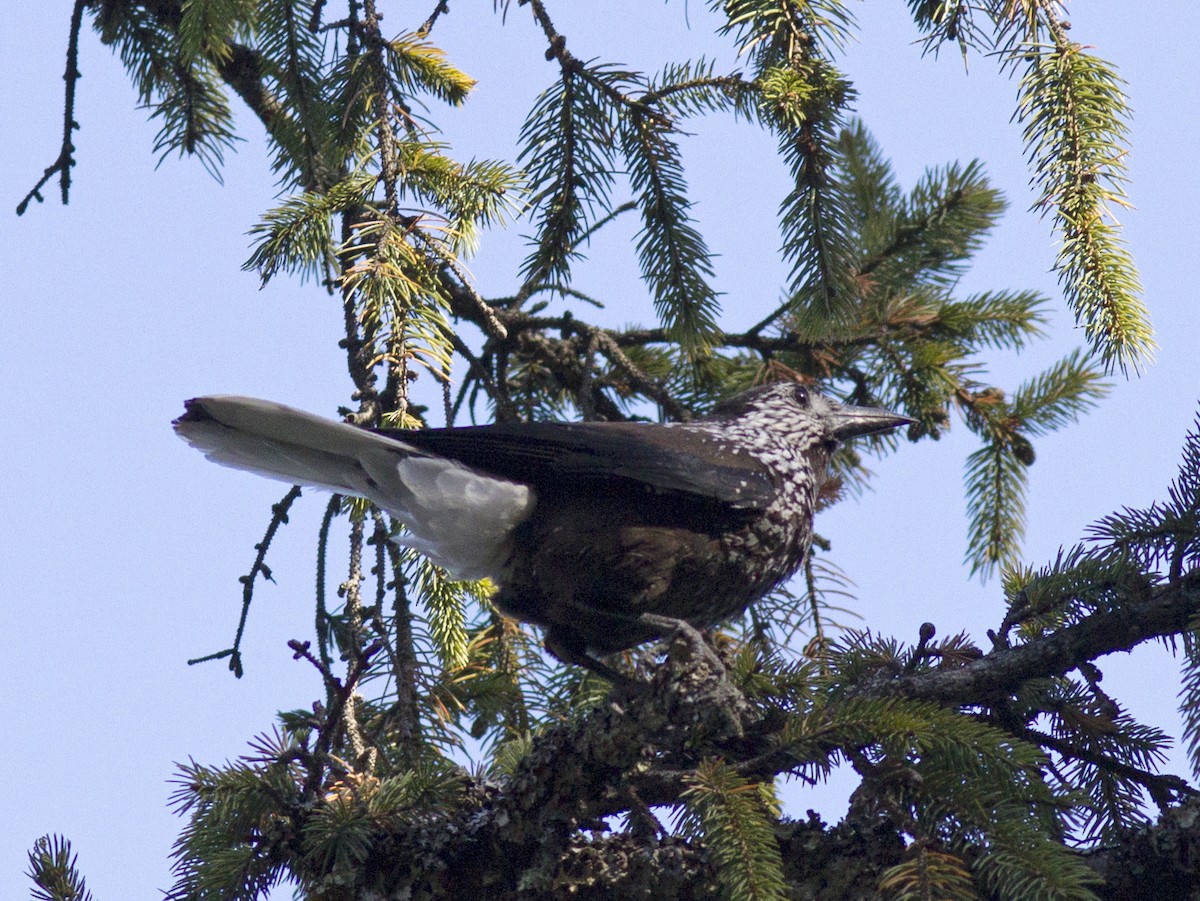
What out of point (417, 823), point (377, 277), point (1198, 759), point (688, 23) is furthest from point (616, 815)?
point (688, 23)

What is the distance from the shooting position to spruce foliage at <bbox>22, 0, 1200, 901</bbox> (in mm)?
2328

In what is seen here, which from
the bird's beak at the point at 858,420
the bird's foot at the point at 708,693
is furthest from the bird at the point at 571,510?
the bird's foot at the point at 708,693

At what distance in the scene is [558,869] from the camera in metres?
2.45

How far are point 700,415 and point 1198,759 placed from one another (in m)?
1.99

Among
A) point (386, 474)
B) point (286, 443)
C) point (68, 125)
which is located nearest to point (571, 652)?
point (386, 474)

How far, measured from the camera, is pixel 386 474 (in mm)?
3387

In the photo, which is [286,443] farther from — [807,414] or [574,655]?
[807,414]

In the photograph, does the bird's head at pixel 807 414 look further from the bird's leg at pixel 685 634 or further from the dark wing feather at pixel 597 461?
the bird's leg at pixel 685 634

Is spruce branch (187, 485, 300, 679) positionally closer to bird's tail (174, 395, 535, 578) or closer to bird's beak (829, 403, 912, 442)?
bird's tail (174, 395, 535, 578)

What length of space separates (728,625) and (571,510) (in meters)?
0.89

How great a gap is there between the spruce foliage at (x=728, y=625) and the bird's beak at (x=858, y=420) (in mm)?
174

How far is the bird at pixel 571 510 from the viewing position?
3326 millimetres

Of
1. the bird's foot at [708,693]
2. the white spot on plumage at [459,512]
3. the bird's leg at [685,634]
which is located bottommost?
the bird's foot at [708,693]

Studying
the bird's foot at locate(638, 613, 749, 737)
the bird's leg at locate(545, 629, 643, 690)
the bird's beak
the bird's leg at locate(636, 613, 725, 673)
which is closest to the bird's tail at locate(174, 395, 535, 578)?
the bird's leg at locate(545, 629, 643, 690)
